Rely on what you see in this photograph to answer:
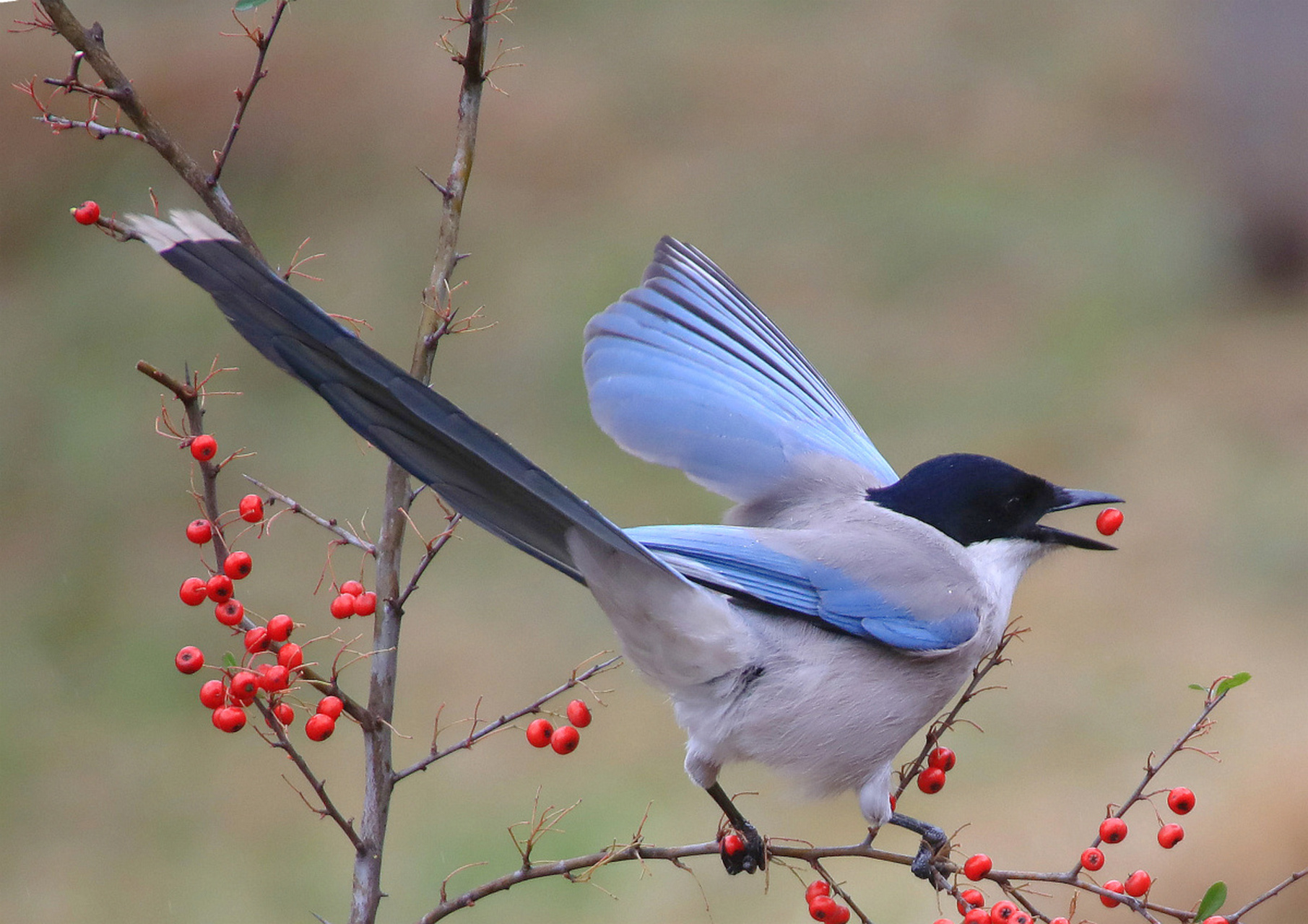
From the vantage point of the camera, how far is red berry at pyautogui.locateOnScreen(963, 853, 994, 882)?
1.69 m

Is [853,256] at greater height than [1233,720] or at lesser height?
greater

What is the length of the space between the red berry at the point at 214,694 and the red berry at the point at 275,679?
0.14 metres

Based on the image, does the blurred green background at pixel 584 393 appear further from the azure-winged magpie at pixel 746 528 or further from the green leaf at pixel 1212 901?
the green leaf at pixel 1212 901

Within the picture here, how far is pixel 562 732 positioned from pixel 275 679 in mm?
467

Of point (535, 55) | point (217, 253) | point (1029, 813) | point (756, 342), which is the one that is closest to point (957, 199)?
point (535, 55)

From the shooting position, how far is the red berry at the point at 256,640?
1.50 m

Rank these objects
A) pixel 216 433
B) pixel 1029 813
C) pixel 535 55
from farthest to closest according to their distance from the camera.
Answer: pixel 535 55, pixel 216 433, pixel 1029 813

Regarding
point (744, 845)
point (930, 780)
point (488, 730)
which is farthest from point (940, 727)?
point (488, 730)

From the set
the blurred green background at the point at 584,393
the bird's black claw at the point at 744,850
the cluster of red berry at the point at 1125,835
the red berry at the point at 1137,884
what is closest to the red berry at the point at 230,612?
the bird's black claw at the point at 744,850

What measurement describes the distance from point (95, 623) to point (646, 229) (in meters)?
3.83

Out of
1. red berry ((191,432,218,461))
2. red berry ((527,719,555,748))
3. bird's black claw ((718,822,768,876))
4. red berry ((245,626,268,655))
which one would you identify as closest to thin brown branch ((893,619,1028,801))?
bird's black claw ((718,822,768,876))

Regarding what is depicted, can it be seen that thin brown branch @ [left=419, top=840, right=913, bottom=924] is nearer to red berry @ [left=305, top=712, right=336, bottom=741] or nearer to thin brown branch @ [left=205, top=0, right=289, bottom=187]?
red berry @ [left=305, top=712, right=336, bottom=741]

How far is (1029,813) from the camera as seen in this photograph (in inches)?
177

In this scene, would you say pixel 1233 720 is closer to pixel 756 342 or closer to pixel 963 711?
pixel 963 711
